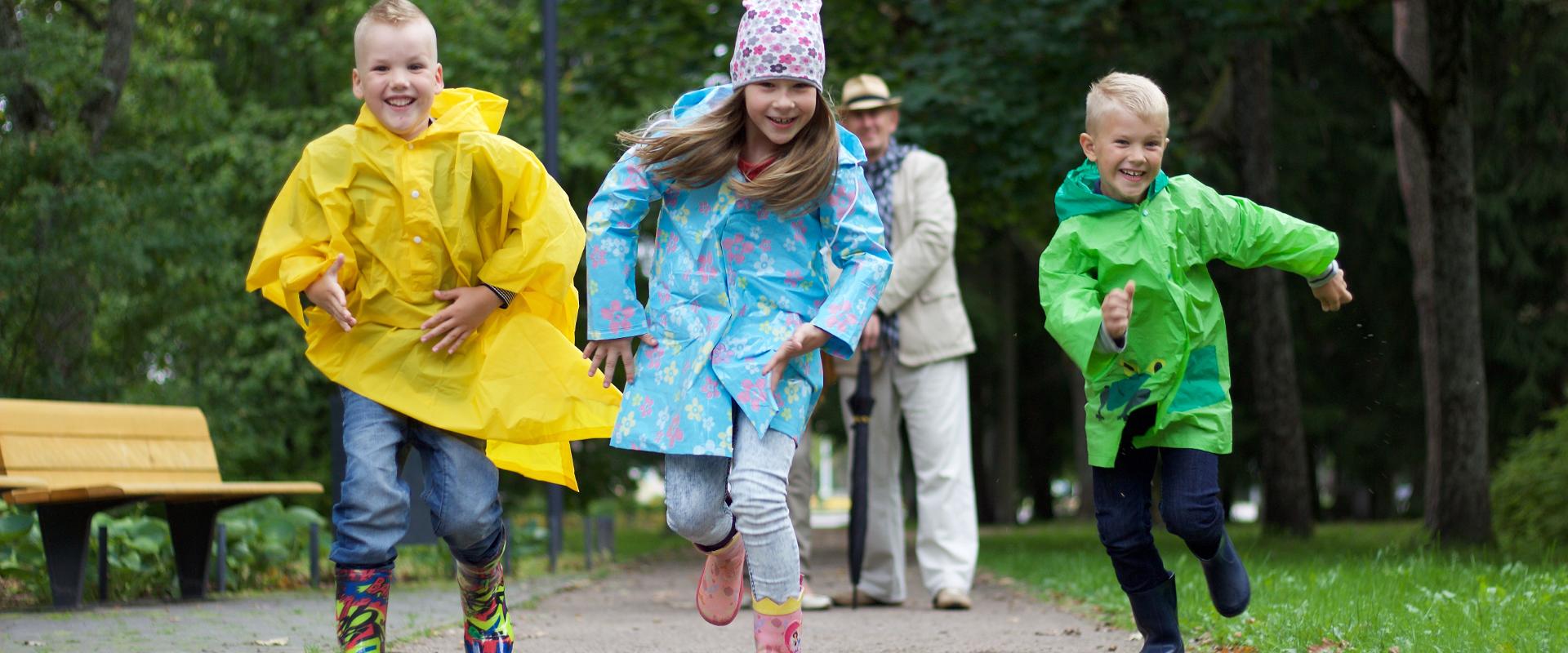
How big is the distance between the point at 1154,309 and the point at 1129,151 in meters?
0.47

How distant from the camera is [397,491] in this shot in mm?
4500

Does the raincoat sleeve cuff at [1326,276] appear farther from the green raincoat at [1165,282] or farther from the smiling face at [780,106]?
the smiling face at [780,106]

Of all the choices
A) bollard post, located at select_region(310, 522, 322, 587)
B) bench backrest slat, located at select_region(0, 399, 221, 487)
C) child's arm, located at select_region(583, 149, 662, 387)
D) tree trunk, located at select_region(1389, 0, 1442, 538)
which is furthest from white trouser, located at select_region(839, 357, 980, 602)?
tree trunk, located at select_region(1389, 0, 1442, 538)

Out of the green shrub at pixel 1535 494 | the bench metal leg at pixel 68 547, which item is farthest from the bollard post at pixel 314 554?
the green shrub at pixel 1535 494

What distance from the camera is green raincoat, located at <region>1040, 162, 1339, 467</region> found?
4.68 meters

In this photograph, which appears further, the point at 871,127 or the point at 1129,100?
the point at 871,127

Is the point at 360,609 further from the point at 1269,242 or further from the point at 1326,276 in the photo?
the point at 1326,276

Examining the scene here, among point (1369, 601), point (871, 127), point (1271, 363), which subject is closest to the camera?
point (1369, 601)

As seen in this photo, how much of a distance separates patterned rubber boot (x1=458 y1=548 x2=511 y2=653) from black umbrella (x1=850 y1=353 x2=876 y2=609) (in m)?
3.38

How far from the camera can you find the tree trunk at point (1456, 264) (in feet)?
35.9

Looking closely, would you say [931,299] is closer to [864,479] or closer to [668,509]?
[864,479]

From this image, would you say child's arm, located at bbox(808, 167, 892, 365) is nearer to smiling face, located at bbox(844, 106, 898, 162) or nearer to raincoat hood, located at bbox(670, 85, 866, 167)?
raincoat hood, located at bbox(670, 85, 866, 167)

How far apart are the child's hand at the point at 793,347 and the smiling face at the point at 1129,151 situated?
103cm

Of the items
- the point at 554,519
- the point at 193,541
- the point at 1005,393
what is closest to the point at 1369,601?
the point at 193,541
